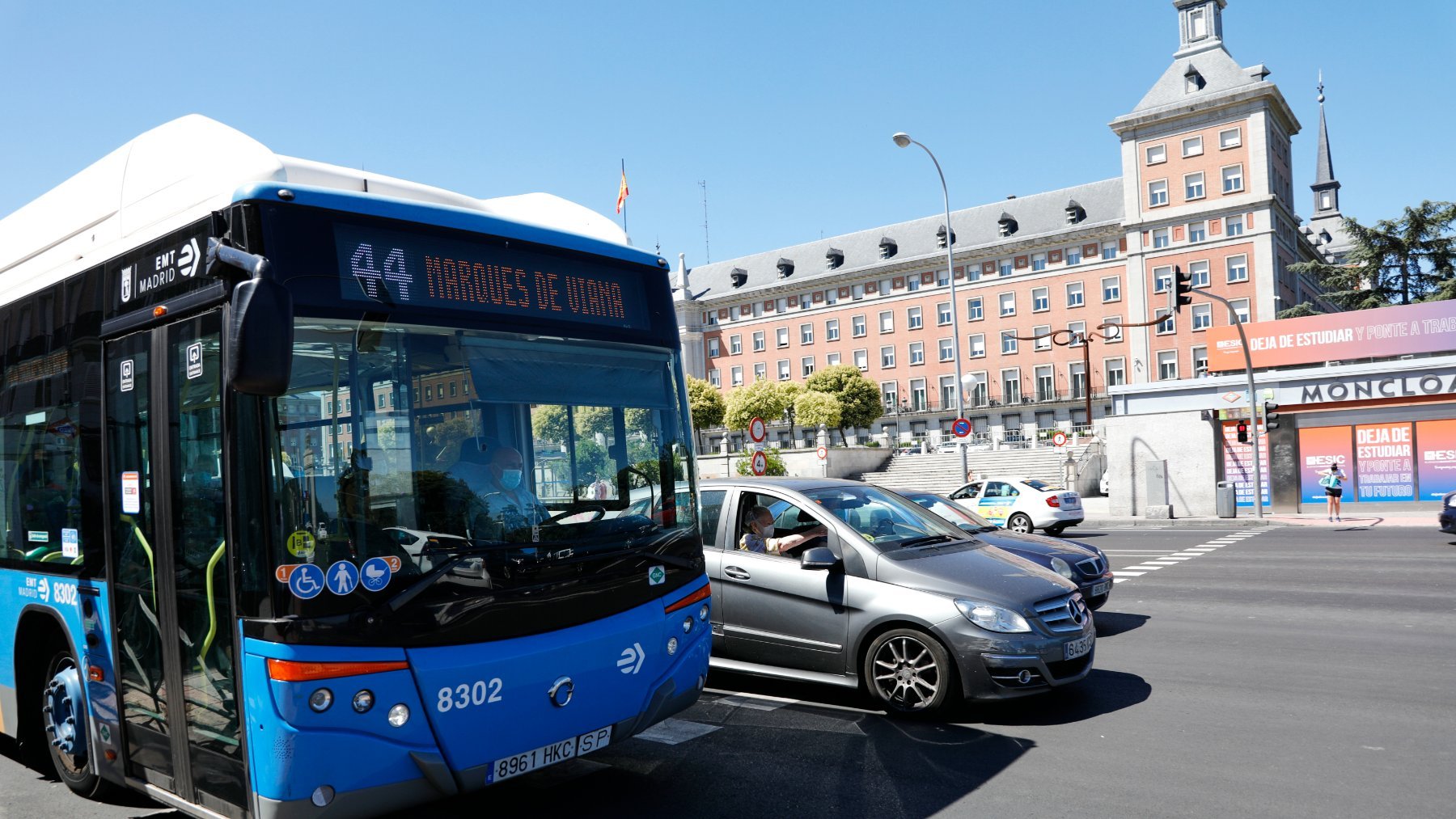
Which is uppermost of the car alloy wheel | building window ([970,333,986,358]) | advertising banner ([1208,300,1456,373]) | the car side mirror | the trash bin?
building window ([970,333,986,358])

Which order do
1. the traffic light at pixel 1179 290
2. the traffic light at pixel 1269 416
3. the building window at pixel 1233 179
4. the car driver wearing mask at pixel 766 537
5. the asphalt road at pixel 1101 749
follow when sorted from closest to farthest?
the asphalt road at pixel 1101 749
the car driver wearing mask at pixel 766 537
the traffic light at pixel 1179 290
the traffic light at pixel 1269 416
the building window at pixel 1233 179

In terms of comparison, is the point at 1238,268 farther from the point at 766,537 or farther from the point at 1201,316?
the point at 766,537

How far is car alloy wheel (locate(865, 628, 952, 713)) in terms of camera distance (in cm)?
640

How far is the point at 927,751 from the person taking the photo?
5.83 meters

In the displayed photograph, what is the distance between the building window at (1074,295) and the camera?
75875mm

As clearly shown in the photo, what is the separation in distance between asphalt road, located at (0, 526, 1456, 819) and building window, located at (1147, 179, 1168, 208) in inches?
2555

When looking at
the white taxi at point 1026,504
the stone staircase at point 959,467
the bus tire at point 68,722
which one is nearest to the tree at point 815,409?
the stone staircase at point 959,467

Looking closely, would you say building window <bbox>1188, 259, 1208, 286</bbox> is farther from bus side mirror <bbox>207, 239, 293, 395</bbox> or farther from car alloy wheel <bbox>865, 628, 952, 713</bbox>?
bus side mirror <bbox>207, 239, 293, 395</bbox>

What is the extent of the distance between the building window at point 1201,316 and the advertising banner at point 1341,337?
38119 mm

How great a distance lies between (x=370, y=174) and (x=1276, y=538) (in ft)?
68.7

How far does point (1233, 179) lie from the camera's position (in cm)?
6544

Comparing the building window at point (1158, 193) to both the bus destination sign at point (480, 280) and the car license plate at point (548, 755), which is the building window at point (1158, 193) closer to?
the bus destination sign at point (480, 280)

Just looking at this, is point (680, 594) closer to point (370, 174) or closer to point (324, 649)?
point (324, 649)

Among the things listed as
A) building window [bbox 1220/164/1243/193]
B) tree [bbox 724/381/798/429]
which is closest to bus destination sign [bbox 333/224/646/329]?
tree [bbox 724/381/798/429]
